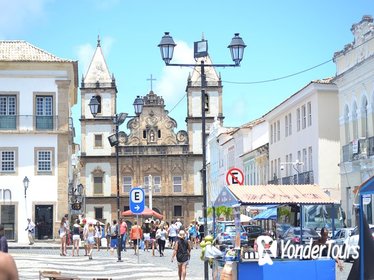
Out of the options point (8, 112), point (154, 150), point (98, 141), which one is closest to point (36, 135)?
point (8, 112)

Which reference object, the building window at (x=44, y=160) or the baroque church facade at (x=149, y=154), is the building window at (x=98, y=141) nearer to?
the baroque church facade at (x=149, y=154)

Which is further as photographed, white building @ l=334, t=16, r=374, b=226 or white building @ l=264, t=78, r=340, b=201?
white building @ l=264, t=78, r=340, b=201

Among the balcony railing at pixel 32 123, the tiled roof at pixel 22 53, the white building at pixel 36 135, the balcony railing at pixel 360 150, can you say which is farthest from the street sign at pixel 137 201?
the tiled roof at pixel 22 53

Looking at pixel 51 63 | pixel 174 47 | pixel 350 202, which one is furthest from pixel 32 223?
pixel 174 47

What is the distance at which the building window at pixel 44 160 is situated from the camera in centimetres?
4125

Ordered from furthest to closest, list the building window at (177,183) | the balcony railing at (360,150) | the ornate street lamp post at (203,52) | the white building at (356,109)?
the building window at (177,183) → the white building at (356,109) → the balcony railing at (360,150) → the ornate street lamp post at (203,52)

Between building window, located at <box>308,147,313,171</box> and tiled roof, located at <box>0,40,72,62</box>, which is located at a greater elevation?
tiled roof, located at <box>0,40,72,62</box>

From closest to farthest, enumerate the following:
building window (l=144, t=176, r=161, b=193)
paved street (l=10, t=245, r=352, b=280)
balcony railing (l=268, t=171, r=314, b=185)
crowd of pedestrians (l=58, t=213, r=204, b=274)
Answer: paved street (l=10, t=245, r=352, b=280) → crowd of pedestrians (l=58, t=213, r=204, b=274) → balcony railing (l=268, t=171, r=314, b=185) → building window (l=144, t=176, r=161, b=193)

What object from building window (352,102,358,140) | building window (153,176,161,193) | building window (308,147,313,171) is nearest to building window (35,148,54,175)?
building window (308,147,313,171)

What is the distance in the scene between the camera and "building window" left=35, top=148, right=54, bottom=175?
4125 cm

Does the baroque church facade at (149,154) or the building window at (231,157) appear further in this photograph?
the baroque church facade at (149,154)

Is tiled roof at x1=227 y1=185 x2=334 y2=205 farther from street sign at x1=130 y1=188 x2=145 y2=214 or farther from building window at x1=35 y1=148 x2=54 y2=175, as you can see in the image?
building window at x1=35 y1=148 x2=54 y2=175

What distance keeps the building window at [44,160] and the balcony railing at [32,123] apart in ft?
3.74

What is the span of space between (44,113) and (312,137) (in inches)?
568
